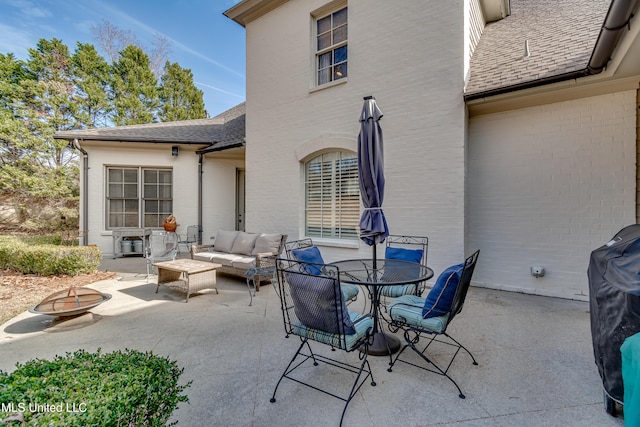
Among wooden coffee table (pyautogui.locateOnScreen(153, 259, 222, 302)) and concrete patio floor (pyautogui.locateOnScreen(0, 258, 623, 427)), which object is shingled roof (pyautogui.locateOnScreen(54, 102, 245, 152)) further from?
concrete patio floor (pyautogui.locateOnScreen(0, 258, 623, 427))

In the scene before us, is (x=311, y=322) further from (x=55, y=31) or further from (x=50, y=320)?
(x=55, y=31)

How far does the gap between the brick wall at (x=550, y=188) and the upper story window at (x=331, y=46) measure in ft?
10.6

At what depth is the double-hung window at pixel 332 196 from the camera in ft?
21.7

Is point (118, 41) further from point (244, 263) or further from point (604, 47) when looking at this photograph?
point (604, 47)

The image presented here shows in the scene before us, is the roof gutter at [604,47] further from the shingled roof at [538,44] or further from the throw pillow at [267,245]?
the throw pillow at [267,245]

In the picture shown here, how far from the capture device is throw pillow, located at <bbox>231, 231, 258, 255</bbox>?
669 cm

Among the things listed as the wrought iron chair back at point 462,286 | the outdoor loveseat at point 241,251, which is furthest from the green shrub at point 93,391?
the outdoor loveseat at point 241,251

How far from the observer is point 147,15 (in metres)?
13.2

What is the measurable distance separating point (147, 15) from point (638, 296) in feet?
57.6

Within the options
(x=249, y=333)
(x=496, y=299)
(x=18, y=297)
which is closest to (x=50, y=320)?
(x=18, y=297)

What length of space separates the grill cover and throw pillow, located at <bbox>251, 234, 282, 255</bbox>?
507 centimetres

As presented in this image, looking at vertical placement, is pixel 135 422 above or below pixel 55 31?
below

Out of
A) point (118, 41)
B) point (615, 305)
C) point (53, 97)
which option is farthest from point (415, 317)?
point (118, 41)

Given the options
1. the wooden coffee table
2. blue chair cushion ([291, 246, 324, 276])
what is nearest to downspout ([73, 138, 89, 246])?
the wooden coffee table
